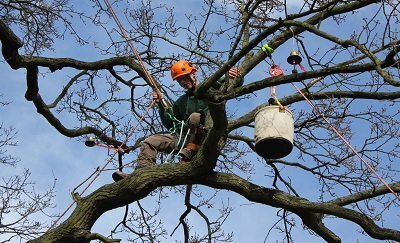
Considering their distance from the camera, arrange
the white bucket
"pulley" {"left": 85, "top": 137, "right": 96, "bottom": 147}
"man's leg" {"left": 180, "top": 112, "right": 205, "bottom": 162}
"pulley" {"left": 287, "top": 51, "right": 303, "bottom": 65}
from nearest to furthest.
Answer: "pulley" {"left": 287, "top": 51, "right": 303, "bottom": 65}
the white bucket
"man's leg" {"left": 180, "top": 112, "right": 205, "bottom": 162}
"pulley" {"left": 85, "top": 137, "right": 96, "bottom": 147}

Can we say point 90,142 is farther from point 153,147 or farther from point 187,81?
point 187,81

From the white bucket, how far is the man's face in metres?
0.94

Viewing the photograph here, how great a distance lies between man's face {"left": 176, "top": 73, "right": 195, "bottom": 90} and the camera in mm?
5926

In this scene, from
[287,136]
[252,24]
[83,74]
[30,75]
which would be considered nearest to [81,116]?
[83,74]

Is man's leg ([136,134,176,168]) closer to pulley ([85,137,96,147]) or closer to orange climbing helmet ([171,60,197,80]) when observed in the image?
pulley ([85,137,96,147])

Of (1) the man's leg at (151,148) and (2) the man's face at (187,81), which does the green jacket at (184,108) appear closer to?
(1) the man's leg at (151,148)

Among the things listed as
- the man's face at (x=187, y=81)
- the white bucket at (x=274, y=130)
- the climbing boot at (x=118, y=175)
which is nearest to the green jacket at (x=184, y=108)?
the man's face at (x=187, y=81)

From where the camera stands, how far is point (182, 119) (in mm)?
6316

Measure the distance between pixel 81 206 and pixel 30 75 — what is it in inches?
72.9

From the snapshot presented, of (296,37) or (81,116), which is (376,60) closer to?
(296,37)

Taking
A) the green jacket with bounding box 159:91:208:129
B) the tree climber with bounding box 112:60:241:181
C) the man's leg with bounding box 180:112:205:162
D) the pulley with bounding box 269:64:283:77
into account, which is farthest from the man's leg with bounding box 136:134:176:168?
the pulley with bounding box 269:64:283:77

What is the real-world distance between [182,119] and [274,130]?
148 centimetres

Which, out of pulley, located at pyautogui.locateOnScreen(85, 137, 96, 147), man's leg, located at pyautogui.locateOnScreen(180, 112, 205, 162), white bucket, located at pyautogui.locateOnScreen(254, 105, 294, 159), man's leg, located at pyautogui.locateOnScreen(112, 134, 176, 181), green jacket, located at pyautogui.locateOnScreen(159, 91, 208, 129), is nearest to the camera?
white bucket, located at pyautogui.locateOnScreen(254, 105, 294, 159)

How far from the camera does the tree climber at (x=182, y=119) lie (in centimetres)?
586
